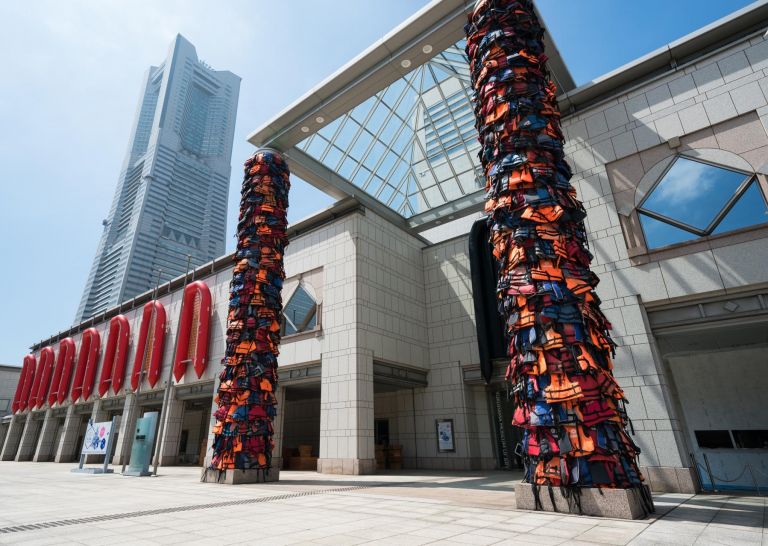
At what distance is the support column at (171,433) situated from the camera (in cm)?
2623

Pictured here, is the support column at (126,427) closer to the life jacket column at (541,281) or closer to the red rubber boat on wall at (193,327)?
the red rubber boat on wall at (193,327)

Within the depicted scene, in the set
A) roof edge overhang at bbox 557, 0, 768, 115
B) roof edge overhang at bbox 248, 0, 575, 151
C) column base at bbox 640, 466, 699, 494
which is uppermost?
roof edge overhang at bbox 248, 0, 575, 151

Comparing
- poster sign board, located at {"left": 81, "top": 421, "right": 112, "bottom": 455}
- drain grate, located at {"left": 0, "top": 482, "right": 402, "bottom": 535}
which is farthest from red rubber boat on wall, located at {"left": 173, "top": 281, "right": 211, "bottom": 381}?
drain grate, located at {"left": 0, "top": 482, "right": 402, "bottom": 535}

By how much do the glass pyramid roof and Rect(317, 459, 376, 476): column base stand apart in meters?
13.9

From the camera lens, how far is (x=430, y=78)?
21.9m

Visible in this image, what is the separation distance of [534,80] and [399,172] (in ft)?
50.1

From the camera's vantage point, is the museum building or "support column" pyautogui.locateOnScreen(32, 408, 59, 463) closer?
Result: the museum building

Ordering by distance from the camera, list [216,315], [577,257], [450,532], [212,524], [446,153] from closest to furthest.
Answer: [450,532], [212,524], [577,257], [446,153], [216,315]

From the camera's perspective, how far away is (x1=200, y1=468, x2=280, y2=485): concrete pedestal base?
12484mm

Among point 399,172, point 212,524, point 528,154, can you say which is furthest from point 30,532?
point 399,172

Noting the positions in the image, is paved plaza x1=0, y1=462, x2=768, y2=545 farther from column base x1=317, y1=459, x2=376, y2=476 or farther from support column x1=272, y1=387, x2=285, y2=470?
support column x1=272, y1=387, x2=285, y2=470

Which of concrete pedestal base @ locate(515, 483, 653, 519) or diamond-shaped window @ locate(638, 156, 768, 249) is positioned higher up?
diamond-shaped window @ locate(638, 156, 768, 249)

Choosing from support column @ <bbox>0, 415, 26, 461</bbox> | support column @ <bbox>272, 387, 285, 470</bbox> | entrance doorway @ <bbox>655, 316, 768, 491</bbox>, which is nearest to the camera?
entrance doorway @ <bbox>655, 316, 768, 491</bbox>

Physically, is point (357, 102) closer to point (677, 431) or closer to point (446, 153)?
point (446, 153)
